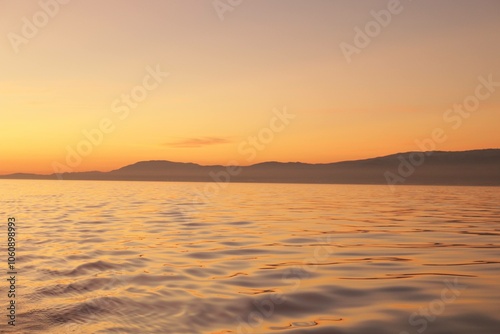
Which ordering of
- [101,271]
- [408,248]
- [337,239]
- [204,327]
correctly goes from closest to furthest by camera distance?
[204,327] → [101,271] → [408,248] → [337,239]

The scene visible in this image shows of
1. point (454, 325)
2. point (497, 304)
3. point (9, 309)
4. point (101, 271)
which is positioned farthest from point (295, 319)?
point (101, 271)

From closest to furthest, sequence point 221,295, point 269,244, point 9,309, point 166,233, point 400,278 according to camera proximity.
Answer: point 9,309 → point 221,295 → point 400,278 → point 269,244 → point 166,233

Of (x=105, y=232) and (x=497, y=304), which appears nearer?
(x=497, y=304)

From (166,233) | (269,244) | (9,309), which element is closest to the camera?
(9,309)

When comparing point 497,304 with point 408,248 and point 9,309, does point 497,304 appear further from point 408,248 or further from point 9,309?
point 9,309

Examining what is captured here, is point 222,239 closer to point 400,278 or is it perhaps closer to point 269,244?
point 269,244

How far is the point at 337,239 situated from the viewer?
1428cm

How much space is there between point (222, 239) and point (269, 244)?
1.84m

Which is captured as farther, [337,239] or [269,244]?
[337,239]

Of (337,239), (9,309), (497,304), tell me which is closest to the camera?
(9,309)

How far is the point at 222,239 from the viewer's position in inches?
574

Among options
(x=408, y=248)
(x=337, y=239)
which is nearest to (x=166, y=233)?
(x=337, y=239)

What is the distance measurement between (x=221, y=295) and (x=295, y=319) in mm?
1637

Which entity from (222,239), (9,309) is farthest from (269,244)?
(9,309)
